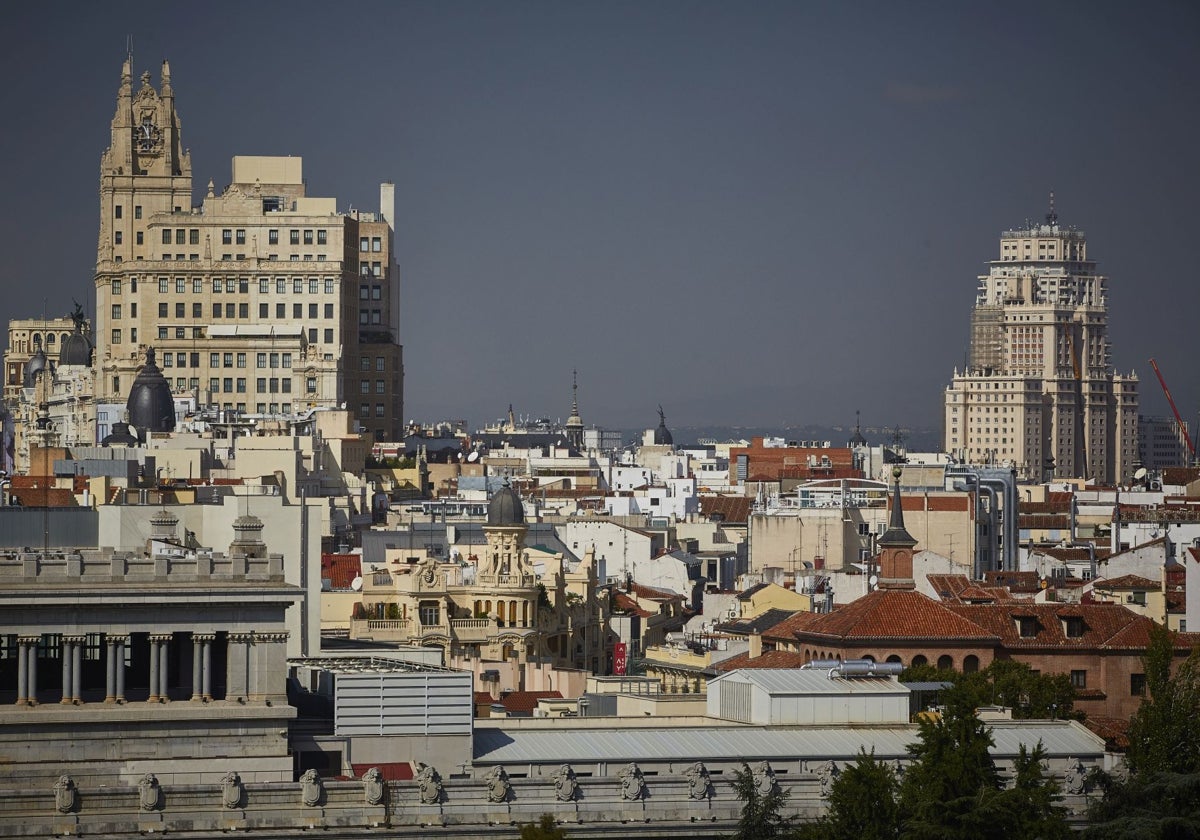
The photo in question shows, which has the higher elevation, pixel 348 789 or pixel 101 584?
pixel 101 584

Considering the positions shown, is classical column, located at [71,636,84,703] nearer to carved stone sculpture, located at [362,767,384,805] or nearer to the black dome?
carved stone sculpture, located at [362,767,384,805]

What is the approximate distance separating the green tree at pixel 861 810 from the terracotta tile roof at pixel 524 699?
2451 centimetres

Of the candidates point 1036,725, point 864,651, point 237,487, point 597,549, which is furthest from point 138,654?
point 597,549

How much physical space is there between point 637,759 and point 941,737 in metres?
7.39

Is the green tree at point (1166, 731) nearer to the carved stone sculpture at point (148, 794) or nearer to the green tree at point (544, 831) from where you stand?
the green tree at point (544, 831)

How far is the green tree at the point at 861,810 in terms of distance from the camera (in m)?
71.4

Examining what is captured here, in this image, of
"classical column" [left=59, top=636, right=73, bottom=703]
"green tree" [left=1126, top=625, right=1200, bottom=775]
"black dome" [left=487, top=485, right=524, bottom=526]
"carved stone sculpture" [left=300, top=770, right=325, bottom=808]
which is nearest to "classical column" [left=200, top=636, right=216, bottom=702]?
"classical column" [left=59, top=636, right=73, bottom=703]

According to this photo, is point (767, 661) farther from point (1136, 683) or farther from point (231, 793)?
point (231, 793)

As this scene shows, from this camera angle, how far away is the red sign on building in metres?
135

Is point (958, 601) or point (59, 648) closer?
point (59, 648)

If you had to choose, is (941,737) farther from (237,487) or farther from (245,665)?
(237,487)

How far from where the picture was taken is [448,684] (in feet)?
252

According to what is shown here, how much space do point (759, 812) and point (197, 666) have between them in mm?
12828

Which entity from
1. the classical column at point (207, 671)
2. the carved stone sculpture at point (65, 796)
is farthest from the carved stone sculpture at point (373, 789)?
the carved stone sculpture at point (65, 796)
